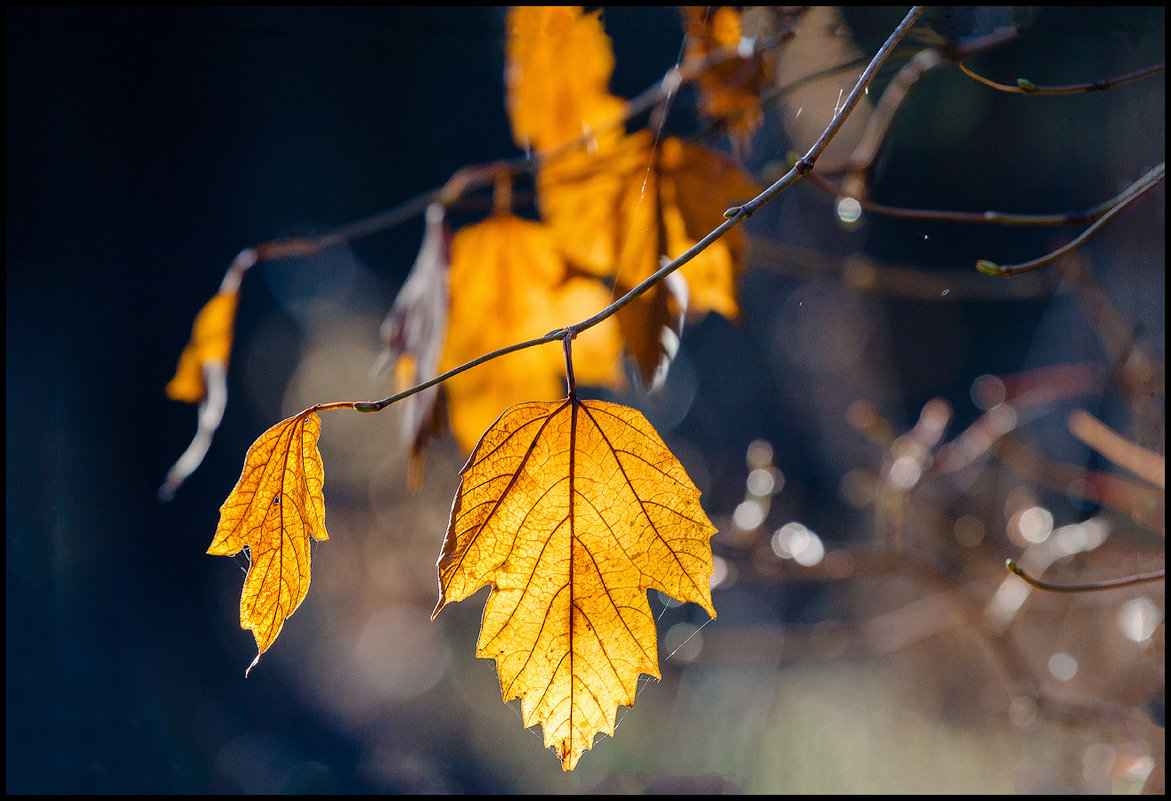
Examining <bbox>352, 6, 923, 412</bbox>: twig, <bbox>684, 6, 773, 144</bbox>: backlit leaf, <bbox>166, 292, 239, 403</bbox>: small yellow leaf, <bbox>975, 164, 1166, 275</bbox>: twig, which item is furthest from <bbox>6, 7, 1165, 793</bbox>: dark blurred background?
<bbox>352, 6, 923, 412</bbox>: twig

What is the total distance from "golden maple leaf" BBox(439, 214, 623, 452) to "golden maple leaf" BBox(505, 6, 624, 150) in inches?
4.5

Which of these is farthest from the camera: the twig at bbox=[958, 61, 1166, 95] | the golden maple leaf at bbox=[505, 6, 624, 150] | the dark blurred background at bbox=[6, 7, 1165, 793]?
the dark blurred background at bbox=[6, 7, 1165, 793]

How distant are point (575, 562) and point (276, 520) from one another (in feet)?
0.50

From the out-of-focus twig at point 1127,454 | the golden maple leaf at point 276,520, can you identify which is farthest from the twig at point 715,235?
the out-of-focus twig at point 1127,454

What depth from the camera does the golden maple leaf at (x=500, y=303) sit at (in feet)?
2.16

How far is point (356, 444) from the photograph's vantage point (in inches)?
114

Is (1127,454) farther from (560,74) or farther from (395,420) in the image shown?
(395,420)

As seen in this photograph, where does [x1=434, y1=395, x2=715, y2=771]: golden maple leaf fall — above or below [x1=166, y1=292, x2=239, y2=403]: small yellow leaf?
below

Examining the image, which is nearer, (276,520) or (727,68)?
(276,520)

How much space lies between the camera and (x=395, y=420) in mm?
2598

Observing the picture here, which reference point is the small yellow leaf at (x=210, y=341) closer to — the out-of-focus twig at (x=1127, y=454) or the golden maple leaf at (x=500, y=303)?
the golden maple leaf at (x=500, y=303)

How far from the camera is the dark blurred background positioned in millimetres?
1604

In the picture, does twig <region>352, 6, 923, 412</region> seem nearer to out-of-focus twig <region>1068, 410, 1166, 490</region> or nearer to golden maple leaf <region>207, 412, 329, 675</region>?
golden maple leaf <region>207, 412, 329, 675</region>

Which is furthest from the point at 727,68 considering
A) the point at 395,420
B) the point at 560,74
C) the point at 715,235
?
the point at 395,420
